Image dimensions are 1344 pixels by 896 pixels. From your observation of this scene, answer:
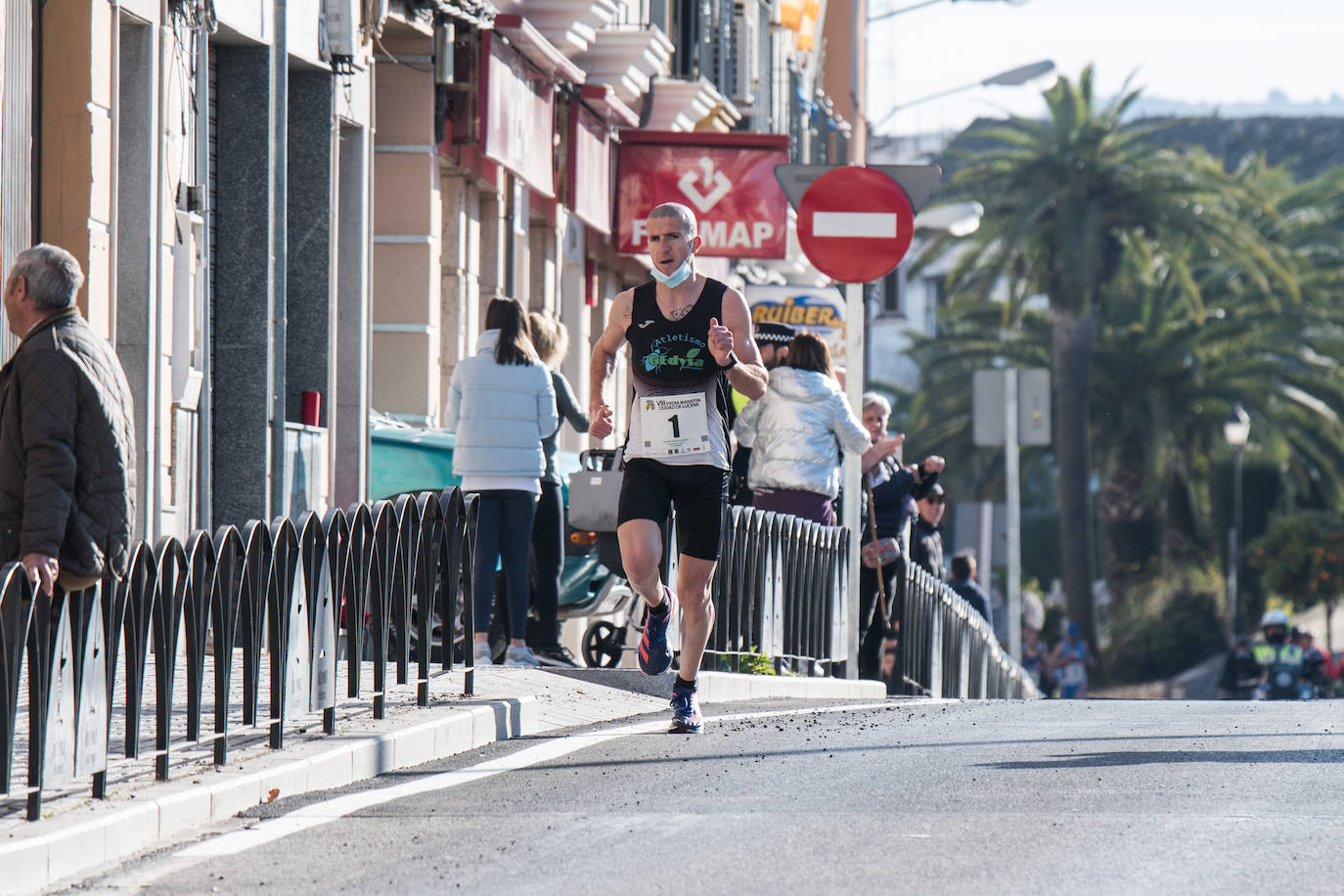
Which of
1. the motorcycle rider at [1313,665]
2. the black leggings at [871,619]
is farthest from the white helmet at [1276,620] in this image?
the black leggings at [871,619]

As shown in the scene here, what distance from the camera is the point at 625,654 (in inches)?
717

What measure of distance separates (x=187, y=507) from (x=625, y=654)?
4.83m

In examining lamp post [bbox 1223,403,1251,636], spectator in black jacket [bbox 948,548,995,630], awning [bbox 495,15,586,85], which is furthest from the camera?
lamp post [bbox 1223,403,1251,636]

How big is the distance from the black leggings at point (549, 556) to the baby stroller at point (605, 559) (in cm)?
14

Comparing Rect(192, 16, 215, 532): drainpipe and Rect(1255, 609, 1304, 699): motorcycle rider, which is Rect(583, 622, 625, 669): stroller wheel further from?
Rect(1255, 609, 1304, 699): motorcycle rider

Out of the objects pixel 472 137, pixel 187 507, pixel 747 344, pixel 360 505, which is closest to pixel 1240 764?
pixel 747 344

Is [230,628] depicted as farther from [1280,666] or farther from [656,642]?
[1280,666]

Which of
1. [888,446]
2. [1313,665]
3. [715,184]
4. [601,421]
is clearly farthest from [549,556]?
[1313,665]

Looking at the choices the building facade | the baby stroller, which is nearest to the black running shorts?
the baby stroller

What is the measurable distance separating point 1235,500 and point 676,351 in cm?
4750

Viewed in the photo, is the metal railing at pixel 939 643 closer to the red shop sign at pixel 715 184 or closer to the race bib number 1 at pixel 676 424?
the red shop sign at pixel 715 184

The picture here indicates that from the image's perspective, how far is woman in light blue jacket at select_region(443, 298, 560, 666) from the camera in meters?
12.2

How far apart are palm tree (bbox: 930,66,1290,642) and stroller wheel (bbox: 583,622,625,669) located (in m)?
23.7

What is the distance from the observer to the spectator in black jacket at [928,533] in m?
17.6
